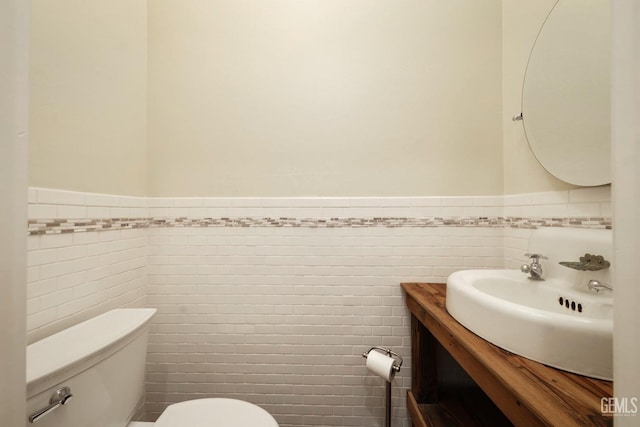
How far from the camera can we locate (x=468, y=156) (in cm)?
125

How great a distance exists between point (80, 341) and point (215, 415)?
1.74ft

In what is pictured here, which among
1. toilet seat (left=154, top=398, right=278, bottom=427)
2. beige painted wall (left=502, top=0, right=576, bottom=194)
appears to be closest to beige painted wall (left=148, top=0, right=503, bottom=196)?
beige painted wall (left=502, top=0, right=576, bottom=194)

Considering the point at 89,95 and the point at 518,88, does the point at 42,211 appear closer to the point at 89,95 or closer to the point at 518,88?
the point at 89,95

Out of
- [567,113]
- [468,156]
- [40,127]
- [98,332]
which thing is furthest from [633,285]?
[40,127]

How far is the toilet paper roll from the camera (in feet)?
3.45

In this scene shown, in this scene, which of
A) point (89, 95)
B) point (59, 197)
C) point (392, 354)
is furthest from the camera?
point (392, 354)

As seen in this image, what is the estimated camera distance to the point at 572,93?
90 cm

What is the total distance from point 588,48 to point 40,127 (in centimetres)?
188

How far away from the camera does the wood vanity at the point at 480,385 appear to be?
0.46m

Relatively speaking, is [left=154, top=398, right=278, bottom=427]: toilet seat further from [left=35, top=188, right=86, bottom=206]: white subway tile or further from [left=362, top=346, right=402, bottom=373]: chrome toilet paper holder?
[left=35, top=188, right=86, bottom=206]: white subway tile

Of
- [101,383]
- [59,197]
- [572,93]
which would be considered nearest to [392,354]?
[101,383]

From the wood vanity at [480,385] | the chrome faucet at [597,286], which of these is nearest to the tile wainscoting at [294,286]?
the wood vanity at [480,385]

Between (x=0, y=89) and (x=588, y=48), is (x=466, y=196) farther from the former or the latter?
(x=0, y=89)

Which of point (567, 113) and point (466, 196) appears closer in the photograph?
point (567, 113)
